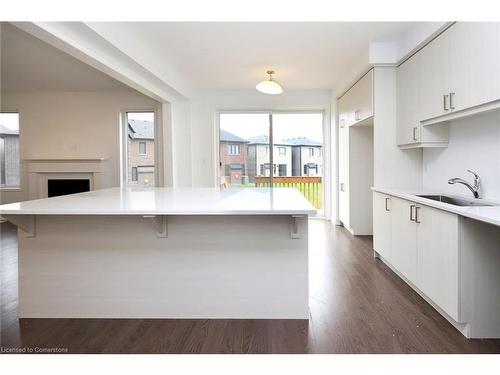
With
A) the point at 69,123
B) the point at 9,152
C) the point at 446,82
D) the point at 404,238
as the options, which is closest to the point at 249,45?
the point at 446,82

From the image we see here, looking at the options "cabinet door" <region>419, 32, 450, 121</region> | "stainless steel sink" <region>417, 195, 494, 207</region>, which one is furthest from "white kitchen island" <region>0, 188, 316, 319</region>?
"cabinet door" <region>419, 32, 450, 121</region>

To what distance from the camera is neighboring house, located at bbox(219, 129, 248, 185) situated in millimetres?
6379

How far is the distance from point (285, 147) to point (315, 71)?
5.94 ft

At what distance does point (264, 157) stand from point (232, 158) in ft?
2.02

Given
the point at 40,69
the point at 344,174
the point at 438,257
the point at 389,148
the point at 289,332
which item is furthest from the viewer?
the point at 344,174

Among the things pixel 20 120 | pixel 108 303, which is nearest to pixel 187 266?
pixel 108 303

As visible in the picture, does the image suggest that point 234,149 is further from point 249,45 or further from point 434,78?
point 434,78

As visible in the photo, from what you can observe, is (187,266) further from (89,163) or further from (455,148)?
(89,163)

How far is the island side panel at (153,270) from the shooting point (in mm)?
2230

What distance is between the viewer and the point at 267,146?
251 inches

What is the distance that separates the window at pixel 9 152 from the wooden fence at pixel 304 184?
468 cm

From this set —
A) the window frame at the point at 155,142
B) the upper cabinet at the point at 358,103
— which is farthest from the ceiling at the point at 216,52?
the window frame at the point at 155,142

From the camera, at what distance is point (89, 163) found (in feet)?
20.1

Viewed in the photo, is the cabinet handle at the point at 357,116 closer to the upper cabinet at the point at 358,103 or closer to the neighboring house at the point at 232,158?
the upper cabinet at the point at 358,103
